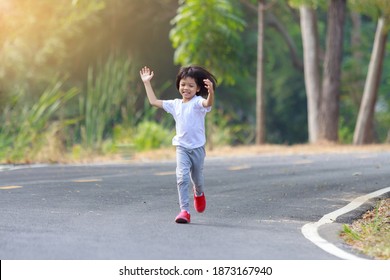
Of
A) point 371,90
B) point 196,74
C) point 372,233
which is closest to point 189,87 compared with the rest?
point 196,74

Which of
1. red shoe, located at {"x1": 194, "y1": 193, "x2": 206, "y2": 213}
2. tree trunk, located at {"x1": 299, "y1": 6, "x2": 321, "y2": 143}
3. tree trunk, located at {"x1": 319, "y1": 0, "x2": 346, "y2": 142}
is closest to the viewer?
red shoe, located at {"x1": 194, "y1": 193, "x2": 206, "y2": 213}

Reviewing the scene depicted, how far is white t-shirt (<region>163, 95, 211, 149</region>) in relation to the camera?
1081cm

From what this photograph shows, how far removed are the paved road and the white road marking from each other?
4.1 inches

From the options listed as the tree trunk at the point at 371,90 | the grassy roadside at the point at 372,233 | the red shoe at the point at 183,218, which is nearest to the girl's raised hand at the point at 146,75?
the red shoe at the point at 183,218

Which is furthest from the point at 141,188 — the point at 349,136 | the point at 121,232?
the point at 349,136

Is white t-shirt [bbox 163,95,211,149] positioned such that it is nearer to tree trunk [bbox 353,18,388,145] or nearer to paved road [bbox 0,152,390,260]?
paved road [bbox 0,152,390,260]

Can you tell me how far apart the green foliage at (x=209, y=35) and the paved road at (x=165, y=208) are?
6.47 meters

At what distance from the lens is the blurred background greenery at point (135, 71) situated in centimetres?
2192

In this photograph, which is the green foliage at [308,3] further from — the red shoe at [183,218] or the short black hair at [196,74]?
the red shoe at [183,218]

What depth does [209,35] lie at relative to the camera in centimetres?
2623

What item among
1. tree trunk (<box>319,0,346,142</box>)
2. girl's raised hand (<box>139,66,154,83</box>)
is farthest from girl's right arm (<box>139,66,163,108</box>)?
tree trunk (<box>319,0,346,142</box>)

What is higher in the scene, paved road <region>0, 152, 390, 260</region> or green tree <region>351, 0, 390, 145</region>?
green tree <region>351, 0, 390, 145</region>

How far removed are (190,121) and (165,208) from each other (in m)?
1.78
